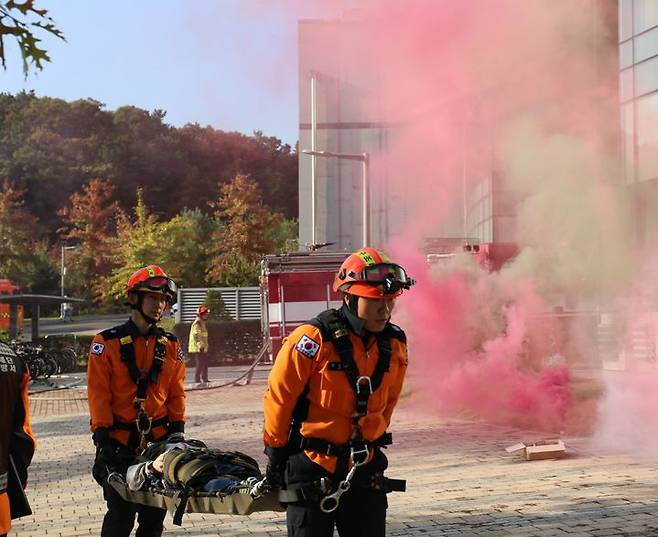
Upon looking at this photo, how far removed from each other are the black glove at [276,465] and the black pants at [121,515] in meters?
1.14

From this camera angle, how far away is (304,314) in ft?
65.9

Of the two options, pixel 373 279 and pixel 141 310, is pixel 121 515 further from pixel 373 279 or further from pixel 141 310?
pixel 373 279

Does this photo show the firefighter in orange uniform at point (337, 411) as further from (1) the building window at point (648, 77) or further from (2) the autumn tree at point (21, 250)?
(2) the autumn tree at point (21, 250)

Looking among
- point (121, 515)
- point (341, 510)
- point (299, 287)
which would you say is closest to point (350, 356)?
point (341, 510)

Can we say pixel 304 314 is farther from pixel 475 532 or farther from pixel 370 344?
pixel 370 344

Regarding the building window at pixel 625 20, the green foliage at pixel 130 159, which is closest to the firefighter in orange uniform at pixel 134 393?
the building window at pixel 625 20

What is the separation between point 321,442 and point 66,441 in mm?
9122

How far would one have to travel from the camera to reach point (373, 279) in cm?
410

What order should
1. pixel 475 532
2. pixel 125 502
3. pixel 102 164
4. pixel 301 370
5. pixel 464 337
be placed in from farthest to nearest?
pixel 102 164 → pixel 464 337 → pixel 475 532 → pixel 125 502 → pixel 301 370

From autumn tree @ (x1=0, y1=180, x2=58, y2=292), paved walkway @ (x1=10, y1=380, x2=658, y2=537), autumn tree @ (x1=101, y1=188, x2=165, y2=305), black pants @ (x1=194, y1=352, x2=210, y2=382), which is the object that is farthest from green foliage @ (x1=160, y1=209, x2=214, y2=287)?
paved walkway @ (x1=10, y1=380, x2=658, y2=537)

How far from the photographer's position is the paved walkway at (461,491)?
6.55 meters

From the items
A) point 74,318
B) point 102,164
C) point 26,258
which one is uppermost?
point 102,164

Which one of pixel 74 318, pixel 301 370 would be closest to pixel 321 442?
pixel 301 370

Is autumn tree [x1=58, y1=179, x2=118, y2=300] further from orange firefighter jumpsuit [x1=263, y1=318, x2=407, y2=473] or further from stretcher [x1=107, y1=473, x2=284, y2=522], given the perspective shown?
orange firefighter jumpsuit [x1=263, y1=318, x2=407, y2=473]
